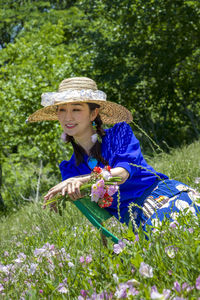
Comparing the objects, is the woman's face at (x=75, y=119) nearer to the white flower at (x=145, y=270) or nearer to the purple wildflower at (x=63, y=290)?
the purple wildflower at (x=63, y=290)

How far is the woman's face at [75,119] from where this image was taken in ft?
8.65

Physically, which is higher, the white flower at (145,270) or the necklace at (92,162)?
the necklace at (92,162)

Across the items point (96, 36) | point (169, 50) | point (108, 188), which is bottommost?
point (108, 188)

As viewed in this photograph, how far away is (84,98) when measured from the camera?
262cm

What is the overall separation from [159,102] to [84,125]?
33.5 ft

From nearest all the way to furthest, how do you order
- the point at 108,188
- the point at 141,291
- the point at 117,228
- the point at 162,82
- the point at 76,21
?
1. the point at 141,291
2. the point at 108,188
3. the point at 117,228
4. the point at 162,82
5. the point at 76,21

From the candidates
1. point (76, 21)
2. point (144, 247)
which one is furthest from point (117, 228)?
point (76, 21)

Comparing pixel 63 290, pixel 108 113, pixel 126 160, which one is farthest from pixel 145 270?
pixel 108 113

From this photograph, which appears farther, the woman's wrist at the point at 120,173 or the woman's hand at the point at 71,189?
the woman's wrist at the point at 120,173

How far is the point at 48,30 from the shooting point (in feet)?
42.3

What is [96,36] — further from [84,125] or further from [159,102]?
[84,125]

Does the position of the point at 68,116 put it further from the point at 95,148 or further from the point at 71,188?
the point at 71,188

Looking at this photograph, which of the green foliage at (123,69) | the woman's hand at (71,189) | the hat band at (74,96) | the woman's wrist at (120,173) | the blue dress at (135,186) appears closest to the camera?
the woman's hand at (71,189)

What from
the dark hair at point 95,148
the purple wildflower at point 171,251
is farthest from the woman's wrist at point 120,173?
the purple wildflower at point 171,251
